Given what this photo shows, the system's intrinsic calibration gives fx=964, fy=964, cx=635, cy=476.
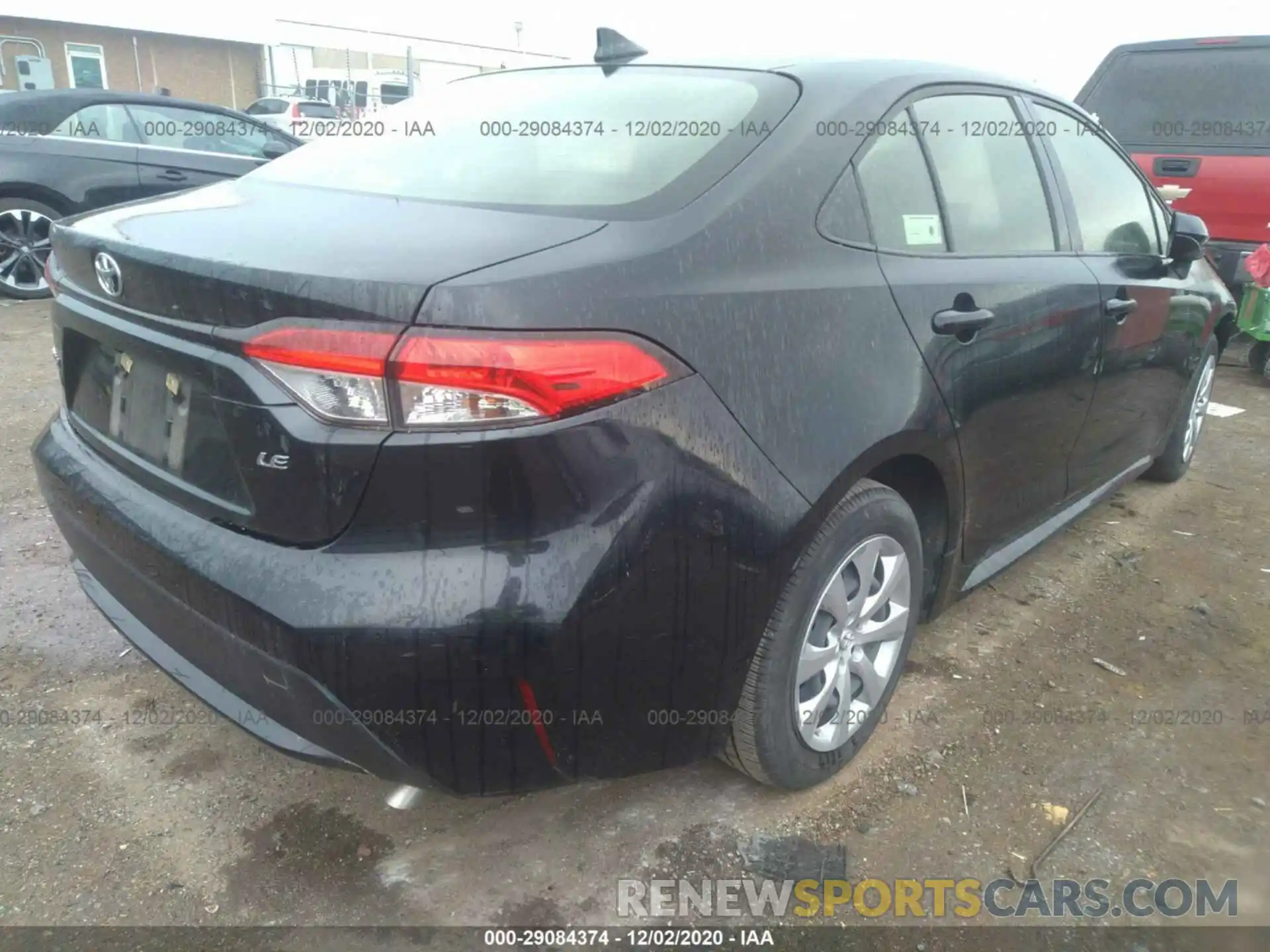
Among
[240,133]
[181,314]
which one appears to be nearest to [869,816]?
[181,314]

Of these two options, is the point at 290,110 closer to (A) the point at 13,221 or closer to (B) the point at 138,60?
(B) the point at 138,60

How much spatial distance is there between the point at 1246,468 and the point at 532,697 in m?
4.42

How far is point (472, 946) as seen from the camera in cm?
187

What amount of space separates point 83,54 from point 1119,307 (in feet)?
113

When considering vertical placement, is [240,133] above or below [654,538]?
above

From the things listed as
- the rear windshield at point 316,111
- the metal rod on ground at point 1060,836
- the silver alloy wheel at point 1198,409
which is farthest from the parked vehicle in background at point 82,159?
the rear windshield at point 316,111

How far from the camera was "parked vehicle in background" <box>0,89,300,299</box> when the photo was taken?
22.2ft

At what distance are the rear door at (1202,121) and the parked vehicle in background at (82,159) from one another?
237 inches

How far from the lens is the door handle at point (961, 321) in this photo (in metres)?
2.20

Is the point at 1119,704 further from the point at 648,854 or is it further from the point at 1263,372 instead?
the point at 1263,372

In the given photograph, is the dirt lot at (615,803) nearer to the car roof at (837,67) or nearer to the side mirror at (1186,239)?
the side mirror at (1186,239)

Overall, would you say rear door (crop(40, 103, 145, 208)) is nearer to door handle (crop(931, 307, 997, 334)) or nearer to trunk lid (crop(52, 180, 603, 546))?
trunk lid (crop(52, 180, 603, 546))

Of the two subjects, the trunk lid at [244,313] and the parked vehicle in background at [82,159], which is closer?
the trunk lid at [244,313]

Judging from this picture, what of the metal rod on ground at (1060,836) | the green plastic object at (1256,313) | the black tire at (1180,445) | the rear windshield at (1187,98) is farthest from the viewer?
the rear windshield at (1187,98)
